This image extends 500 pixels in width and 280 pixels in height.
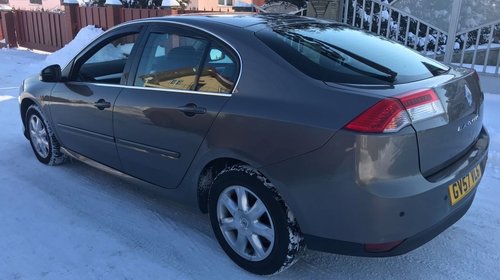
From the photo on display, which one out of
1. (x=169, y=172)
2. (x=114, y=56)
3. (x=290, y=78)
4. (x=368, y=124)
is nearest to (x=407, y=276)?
(x=368, y=124)

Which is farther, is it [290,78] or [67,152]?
[67,152]

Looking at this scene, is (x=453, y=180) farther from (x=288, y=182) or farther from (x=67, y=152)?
(x=67, y=152)

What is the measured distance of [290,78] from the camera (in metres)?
2.50

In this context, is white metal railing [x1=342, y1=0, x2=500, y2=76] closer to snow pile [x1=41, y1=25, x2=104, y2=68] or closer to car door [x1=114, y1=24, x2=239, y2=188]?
car door [x1=114, y1=24, x2=239, y2=188]

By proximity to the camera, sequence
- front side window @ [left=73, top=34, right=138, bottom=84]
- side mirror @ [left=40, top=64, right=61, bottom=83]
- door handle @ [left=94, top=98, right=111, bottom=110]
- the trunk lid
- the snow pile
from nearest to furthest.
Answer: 1. the trunk lid
2. door handle @ [left=94, top=98, right=111, bottom=110]
3. front side window @ [left=73, top=34, right=138, bottom=84]
4. side mirror @ [left=40, top=64, right=61, bottom=83]
5. the snow pile

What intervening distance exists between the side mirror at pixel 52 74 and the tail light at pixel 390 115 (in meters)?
2.99

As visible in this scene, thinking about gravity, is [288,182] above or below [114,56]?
below

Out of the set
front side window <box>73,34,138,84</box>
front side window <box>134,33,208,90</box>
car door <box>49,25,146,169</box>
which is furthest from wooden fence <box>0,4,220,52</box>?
front side window <box>134,33,208,90</box>

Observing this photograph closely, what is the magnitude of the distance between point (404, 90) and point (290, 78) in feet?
2.03

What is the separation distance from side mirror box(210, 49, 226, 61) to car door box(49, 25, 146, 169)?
2.84 feet

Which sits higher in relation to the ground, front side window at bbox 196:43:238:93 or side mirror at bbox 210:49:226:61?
side mirror at bbox 210:49:226:61

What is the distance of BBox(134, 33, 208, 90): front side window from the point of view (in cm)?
302

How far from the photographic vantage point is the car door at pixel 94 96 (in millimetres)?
3564

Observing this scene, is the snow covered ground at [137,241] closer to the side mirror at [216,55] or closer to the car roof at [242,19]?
the side mirror at [216,55]
